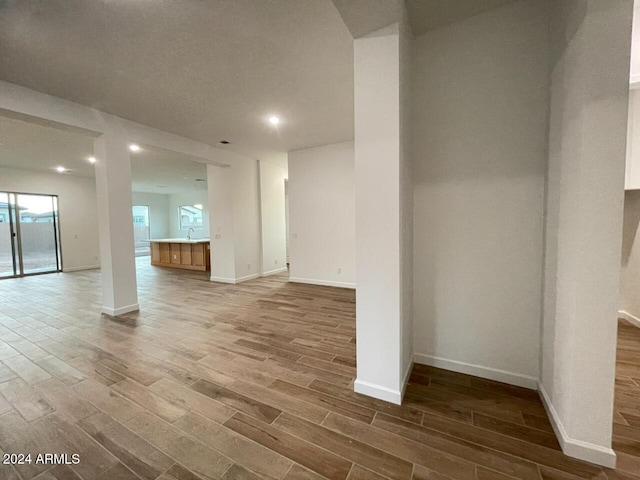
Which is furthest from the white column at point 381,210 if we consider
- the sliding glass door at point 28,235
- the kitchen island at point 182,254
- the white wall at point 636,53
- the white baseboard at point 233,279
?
the sliding glass door at point 28,235

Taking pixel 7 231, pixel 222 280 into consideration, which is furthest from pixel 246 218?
pixel 7 231

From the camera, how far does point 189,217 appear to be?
11.8 meters

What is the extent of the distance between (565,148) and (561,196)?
0.27m

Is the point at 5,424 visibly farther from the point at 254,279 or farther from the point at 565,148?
the point at 254,279

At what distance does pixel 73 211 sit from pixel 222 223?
5.68 metres

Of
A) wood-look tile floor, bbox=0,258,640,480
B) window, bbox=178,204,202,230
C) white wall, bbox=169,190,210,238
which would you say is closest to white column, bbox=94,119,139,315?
wood-look tile floor, bbox=0,258,640,480

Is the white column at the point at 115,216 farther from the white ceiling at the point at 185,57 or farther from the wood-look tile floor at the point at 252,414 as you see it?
the wood-look tile floor at the point at 252,414

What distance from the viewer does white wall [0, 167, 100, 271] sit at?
6.88m

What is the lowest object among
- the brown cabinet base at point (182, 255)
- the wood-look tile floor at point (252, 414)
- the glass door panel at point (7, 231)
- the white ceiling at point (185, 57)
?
the wood-look tile floor at point (252, 414)

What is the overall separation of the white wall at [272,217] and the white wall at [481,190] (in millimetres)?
4733

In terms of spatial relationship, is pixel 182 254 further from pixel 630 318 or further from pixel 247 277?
pixel 630 318

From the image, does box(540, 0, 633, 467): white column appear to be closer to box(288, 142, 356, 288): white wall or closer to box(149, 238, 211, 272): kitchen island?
box(288, 142, 356, 288): white wall

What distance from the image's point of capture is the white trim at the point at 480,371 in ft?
6.18

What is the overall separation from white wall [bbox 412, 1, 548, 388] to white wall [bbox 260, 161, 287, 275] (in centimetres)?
473
